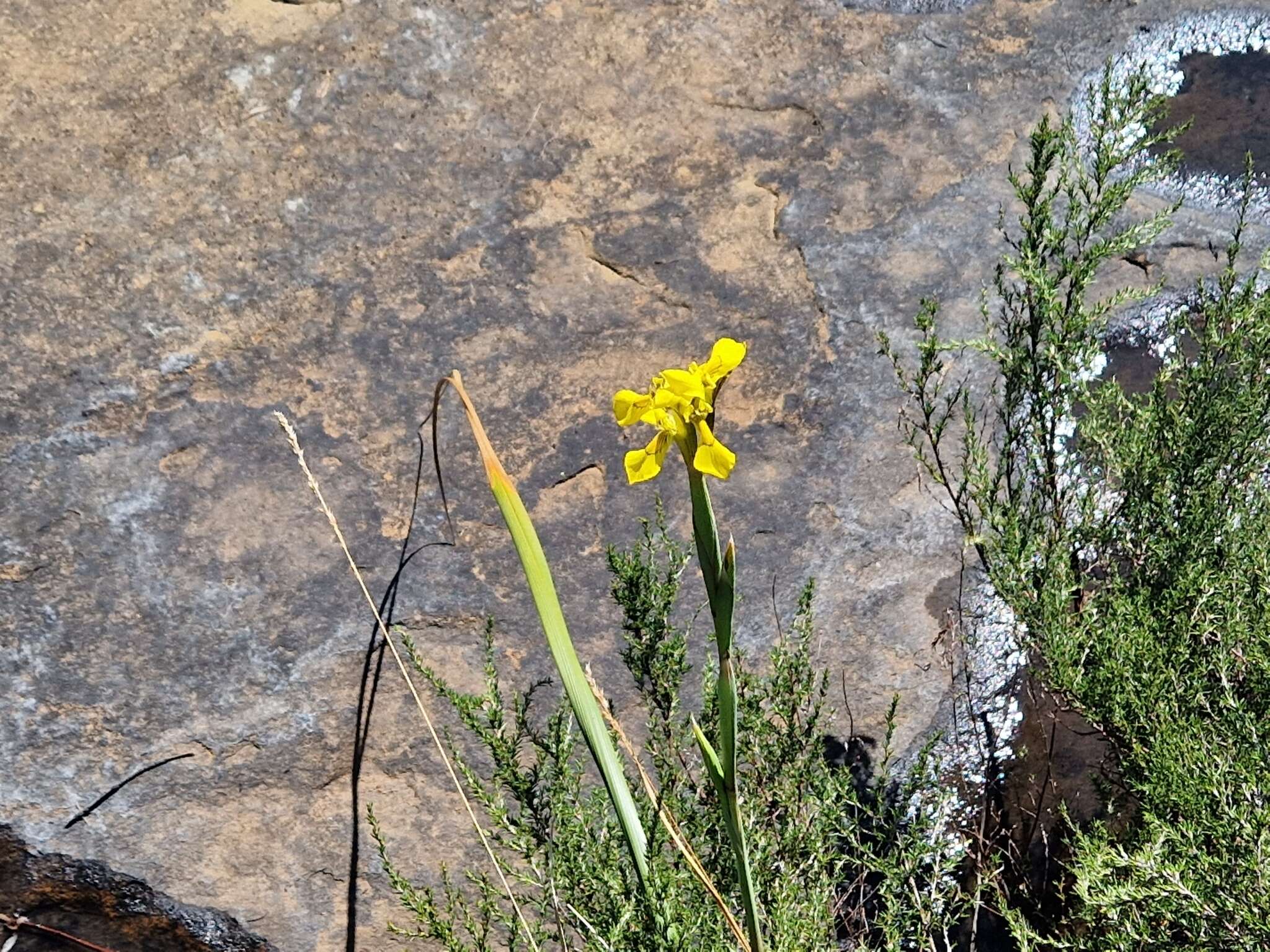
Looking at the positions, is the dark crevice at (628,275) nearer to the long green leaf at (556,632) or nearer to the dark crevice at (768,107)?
the dark crevice at (768,107)

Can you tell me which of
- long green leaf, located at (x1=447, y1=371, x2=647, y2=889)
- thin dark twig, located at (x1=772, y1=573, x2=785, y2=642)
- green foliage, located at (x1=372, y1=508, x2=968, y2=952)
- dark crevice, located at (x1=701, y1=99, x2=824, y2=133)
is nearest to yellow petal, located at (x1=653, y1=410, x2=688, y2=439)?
long green leaf, located at (x1=447, y1=371, x2=647, y2=889)

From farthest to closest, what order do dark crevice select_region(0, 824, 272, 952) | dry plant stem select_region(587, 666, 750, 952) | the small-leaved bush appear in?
dark crevice select_region(0, 824, 272, 952), the small-leaved bush, dry plant stem select_region(587, 666, 750, 952)

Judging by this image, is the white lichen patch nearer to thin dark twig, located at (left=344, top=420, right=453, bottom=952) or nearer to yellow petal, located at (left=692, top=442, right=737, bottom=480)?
thin dark twig, located at (left=344, top=420, right=453, bottom=952)

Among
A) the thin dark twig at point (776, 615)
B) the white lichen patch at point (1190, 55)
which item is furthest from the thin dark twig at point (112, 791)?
the white lichen patch at point (1190, 55)

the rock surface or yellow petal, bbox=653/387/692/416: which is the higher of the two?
the rock surface

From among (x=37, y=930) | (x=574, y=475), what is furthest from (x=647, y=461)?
(x=37, y=930)

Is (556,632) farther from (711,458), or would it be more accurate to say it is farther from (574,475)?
(574,475)

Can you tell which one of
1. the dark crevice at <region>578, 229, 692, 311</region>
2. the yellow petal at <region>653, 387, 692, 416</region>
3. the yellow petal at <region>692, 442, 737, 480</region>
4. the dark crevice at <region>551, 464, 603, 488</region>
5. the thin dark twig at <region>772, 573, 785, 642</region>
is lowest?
the yellow petal at <region>692, 442, 737, 480</region>
